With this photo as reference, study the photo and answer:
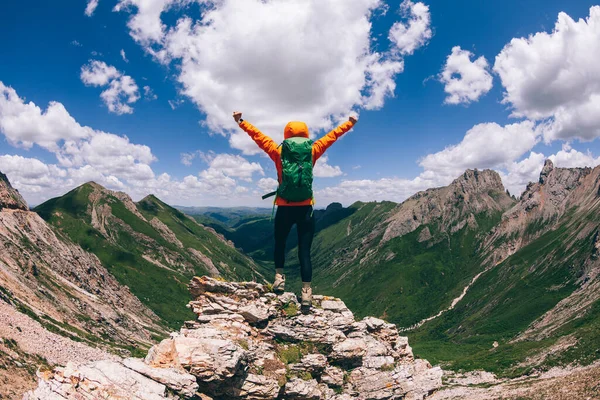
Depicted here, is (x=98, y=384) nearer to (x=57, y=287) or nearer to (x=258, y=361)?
(x=258, y=361)

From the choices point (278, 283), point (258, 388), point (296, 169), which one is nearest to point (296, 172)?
point (296, 169)

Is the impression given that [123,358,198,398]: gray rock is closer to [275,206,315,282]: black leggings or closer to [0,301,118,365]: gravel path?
[275,206,315,282]: black leggings

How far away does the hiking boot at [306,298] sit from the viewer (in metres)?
20.7

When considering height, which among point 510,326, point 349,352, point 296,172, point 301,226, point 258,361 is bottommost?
point 510,326

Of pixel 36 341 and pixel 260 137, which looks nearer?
pixel 260 137

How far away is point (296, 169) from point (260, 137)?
284cm

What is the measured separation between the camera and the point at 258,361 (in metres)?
18.6

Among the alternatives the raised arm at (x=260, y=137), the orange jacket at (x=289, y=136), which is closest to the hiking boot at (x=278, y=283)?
the orange jacket at (x=289, y=136)

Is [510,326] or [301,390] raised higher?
[301,390]

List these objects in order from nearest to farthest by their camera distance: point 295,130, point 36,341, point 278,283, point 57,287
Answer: point 295,130, point 278,283, point 36,341, point 57,287

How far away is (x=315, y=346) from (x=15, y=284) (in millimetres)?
94677

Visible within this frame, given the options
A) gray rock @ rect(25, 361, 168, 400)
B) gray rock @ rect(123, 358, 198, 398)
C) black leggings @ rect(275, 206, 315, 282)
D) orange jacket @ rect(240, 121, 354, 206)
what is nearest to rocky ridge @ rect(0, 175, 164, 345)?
gray rock @ rect(123, 358, 198, 398)

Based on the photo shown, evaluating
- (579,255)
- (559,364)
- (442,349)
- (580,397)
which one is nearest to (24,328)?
(580,397)

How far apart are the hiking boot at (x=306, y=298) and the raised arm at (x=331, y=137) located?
7.81 meters
